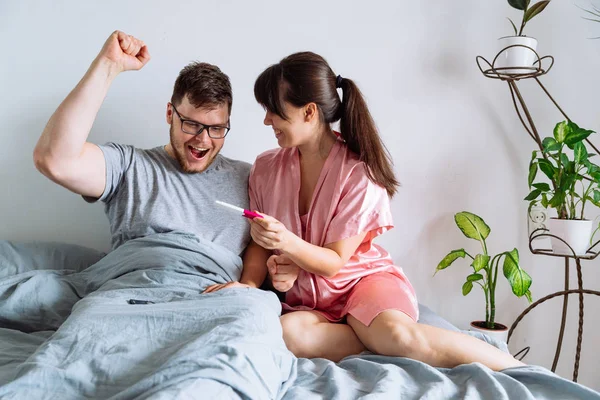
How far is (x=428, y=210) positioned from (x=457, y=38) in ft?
2.14

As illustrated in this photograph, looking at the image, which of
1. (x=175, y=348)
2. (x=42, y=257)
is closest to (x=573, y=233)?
(x=175, y=348)

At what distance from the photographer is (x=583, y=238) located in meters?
1.89

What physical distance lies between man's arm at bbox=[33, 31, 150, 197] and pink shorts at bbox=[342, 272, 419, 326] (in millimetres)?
774

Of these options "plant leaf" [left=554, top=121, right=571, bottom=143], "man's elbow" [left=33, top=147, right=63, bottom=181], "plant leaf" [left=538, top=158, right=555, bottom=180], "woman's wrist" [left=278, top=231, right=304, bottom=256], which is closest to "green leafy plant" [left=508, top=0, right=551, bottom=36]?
"plant leaf" [left=554, top=121, right=571, bottom=143]

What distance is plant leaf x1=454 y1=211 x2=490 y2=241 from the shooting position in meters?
1.98

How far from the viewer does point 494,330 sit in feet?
6.40

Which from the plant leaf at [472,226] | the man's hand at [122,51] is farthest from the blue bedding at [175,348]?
the plant leaf at [472,226]

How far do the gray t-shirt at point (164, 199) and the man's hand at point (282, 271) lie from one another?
15cm

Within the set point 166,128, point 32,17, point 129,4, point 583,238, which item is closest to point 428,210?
point 583,238

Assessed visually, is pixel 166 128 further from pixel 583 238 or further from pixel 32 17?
pixel 583 238

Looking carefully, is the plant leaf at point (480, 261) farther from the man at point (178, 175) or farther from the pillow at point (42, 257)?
the pillow at point (42, 257)

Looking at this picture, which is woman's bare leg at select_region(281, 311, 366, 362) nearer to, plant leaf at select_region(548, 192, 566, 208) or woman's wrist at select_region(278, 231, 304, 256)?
woman's wrist at select_region(278, 231, 304, 256)

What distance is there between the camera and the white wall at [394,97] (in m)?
1.86

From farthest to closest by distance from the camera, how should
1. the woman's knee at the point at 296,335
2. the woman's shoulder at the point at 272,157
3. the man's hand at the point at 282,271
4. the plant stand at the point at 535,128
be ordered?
the plant stand at the point at 535,128, the woman's shoulder at the point at 272,157, the man's hand at the point at 282,271, the woman's knee at the point at 296,335
